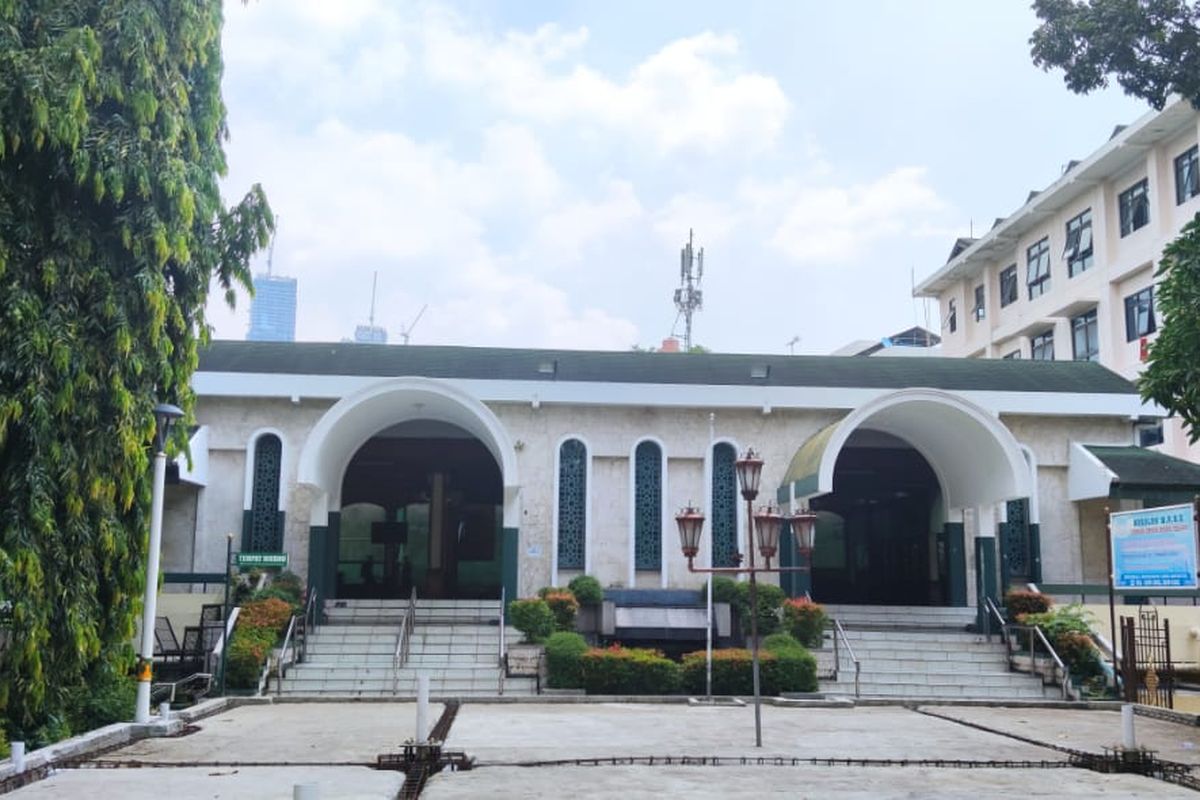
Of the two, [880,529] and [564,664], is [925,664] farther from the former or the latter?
[880,529]

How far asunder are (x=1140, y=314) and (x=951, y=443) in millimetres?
12795

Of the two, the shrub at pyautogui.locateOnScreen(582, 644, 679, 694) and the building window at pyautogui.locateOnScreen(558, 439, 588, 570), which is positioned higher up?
the building window at pyautogui.locateOnScreen(558, 439, 588, 570)

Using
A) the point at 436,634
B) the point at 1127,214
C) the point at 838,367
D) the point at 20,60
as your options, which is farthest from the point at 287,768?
the point at 1127,214

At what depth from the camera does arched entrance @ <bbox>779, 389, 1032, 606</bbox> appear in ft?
64.7

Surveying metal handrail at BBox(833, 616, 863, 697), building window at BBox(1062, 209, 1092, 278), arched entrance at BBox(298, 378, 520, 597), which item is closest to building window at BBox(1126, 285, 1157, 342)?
building window at BBox(1062, 209, 1092, 278)

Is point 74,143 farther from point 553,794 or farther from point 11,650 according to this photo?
point 553,794

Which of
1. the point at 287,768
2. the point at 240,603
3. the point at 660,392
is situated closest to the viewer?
the point at 287,768

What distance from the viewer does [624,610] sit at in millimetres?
19312

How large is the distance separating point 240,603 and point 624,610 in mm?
6530

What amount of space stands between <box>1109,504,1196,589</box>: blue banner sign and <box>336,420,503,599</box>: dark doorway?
45.4ft

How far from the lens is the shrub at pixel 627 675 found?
55.0 ft

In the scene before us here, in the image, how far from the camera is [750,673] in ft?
55.2

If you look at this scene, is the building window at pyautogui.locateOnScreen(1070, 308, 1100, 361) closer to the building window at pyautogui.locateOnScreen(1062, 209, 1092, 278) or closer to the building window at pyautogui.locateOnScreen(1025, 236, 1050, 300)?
the building window at pyautogui.locateOnScreen(1062, 209, 1092, 278)

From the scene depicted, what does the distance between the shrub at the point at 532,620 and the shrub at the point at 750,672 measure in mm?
2438
